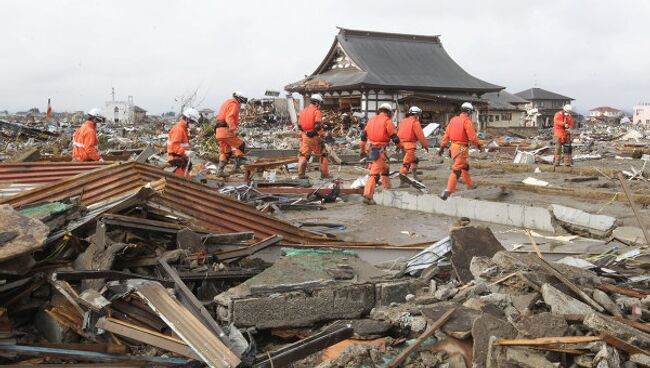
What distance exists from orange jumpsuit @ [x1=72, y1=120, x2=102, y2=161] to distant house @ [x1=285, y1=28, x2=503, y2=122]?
19156 millimetres

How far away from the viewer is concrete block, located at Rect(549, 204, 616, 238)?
7.43 metres

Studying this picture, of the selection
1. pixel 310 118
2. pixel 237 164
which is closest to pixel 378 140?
pixel 310 118

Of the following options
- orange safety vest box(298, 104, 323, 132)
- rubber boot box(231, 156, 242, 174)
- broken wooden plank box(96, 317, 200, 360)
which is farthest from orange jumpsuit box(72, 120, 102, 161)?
broken wooden plank box(96, 317, 200, 360)

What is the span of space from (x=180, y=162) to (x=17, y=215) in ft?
17.8

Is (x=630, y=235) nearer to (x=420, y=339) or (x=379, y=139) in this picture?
(x=420, y=339)

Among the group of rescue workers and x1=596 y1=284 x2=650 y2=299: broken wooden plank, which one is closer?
x1=596 y1=284 x2=650 y2=299: broken wooden plank

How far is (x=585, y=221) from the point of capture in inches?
303

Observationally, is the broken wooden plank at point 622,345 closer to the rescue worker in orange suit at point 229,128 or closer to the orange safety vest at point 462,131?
the orange safety vest at point 462,131

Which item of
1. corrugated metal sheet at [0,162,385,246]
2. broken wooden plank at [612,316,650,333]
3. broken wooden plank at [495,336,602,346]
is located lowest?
broken wooden plank at [612,316,650,333]

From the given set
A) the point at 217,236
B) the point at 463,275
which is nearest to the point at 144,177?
the point at 217,236

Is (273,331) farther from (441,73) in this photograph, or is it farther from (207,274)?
(441,73)

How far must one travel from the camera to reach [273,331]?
13.9 ft

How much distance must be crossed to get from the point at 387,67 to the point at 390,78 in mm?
1720

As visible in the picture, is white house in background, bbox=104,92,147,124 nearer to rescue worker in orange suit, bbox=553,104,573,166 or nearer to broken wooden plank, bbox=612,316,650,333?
rescue worker in orange suit, bbox=553,104,573,166
